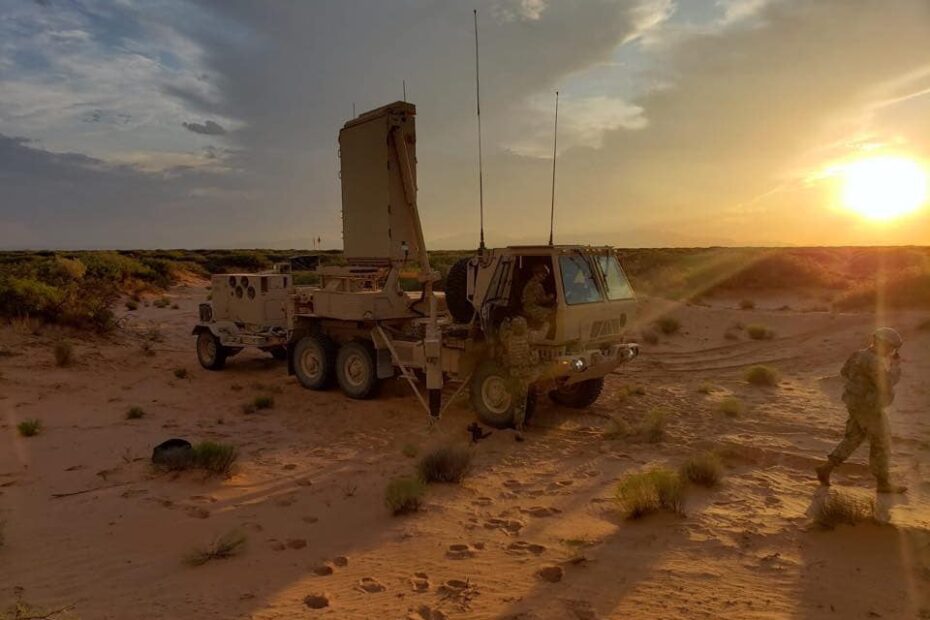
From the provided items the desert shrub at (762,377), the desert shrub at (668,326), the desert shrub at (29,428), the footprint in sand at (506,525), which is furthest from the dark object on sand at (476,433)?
the desert shrub at (668,326)

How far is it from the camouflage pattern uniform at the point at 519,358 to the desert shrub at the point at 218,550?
4086mm

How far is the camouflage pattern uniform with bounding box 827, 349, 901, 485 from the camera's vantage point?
593cm

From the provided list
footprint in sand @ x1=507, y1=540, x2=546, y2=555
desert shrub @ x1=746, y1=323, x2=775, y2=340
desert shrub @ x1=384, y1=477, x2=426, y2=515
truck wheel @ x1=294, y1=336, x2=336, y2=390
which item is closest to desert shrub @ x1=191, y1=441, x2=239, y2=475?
desert shrub @ x1=384, y1=477, x2=426, y2=515

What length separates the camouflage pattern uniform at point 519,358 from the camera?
815cm

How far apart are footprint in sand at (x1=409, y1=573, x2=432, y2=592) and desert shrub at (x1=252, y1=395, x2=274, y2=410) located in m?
6.36

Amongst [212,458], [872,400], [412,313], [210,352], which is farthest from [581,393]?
[210,352]

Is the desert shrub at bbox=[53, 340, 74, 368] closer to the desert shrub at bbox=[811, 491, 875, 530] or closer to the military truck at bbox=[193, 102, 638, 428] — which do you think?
the military truck at bbox=[193, 102, 638, 428]

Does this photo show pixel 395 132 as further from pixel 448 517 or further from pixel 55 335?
pixel 55 335

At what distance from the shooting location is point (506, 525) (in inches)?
223

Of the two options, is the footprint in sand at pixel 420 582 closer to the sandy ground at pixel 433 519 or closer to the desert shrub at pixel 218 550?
the sandy ground at pixel 433 519

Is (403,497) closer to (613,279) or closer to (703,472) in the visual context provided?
(703,472)

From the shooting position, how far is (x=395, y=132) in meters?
10.4

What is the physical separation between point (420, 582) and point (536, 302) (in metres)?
4.73

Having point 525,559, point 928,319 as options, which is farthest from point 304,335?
point 928,319
